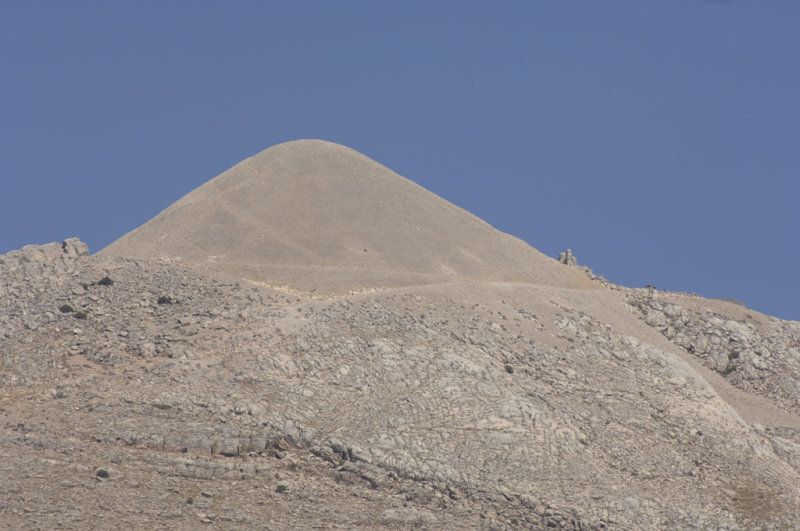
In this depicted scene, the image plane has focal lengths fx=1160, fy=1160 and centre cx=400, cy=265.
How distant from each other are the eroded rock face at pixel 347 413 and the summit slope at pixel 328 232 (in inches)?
159

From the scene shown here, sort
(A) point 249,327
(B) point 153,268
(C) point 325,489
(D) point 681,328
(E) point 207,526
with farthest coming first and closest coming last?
(D) point 681,328 < (B) point 153,268 < (A) point 249,327 < (C) point 325,489 < (E) point 207,526

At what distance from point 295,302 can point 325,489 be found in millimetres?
16823

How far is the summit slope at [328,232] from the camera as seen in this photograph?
78750 mm

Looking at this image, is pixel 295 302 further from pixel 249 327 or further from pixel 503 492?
pixel 503 492

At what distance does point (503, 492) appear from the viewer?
58.6 meters

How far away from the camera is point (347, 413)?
203 ft

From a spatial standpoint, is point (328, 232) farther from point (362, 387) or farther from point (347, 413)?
point (347, 413)

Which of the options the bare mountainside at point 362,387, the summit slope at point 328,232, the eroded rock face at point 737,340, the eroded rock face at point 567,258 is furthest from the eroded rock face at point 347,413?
the eroded rock face at point 567,258

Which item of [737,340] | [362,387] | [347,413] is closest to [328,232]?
[362,387]

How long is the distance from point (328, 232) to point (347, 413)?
23454 mm

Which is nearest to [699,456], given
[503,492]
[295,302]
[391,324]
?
[503,492]

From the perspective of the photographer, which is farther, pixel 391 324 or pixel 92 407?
pixel 391 324

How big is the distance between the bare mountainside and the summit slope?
255 millimetres

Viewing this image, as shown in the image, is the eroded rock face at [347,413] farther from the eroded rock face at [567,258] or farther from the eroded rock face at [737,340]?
the eroded rock face at [567,258]
